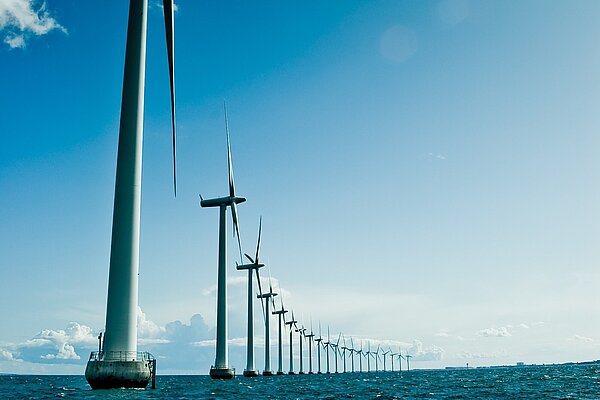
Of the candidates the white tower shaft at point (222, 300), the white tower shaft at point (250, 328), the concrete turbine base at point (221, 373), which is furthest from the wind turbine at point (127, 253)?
the white tower shaft at point (250, 328)

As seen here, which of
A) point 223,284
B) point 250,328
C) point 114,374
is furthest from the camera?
point 250,328

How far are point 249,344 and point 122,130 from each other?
110615mm

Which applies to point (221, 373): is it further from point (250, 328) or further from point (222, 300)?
point (250, 328)

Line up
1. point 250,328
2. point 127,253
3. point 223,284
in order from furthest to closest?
point 250,328 < point 223,284 < point 127,253

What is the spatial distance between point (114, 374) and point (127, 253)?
8.75m

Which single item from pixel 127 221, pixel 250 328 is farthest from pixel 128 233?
pixel 250 328

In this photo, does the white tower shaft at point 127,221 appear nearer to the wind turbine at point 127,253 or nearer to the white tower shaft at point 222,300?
the wind turbine at point 127,253

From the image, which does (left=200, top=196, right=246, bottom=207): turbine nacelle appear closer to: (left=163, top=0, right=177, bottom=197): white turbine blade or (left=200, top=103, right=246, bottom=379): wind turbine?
(left=200, top=103, right=246, bottom=379): wind turbine

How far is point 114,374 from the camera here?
4666cm

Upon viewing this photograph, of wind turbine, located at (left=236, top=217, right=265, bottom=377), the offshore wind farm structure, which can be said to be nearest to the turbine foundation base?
wind turbine, located at (left=236, top=217, right=265, bottom=377)

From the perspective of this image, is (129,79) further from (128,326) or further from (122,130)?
(128,326)

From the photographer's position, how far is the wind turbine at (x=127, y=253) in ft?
155

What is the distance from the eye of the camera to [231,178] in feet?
392

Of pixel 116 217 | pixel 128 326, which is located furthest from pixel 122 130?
pixel 128 326
